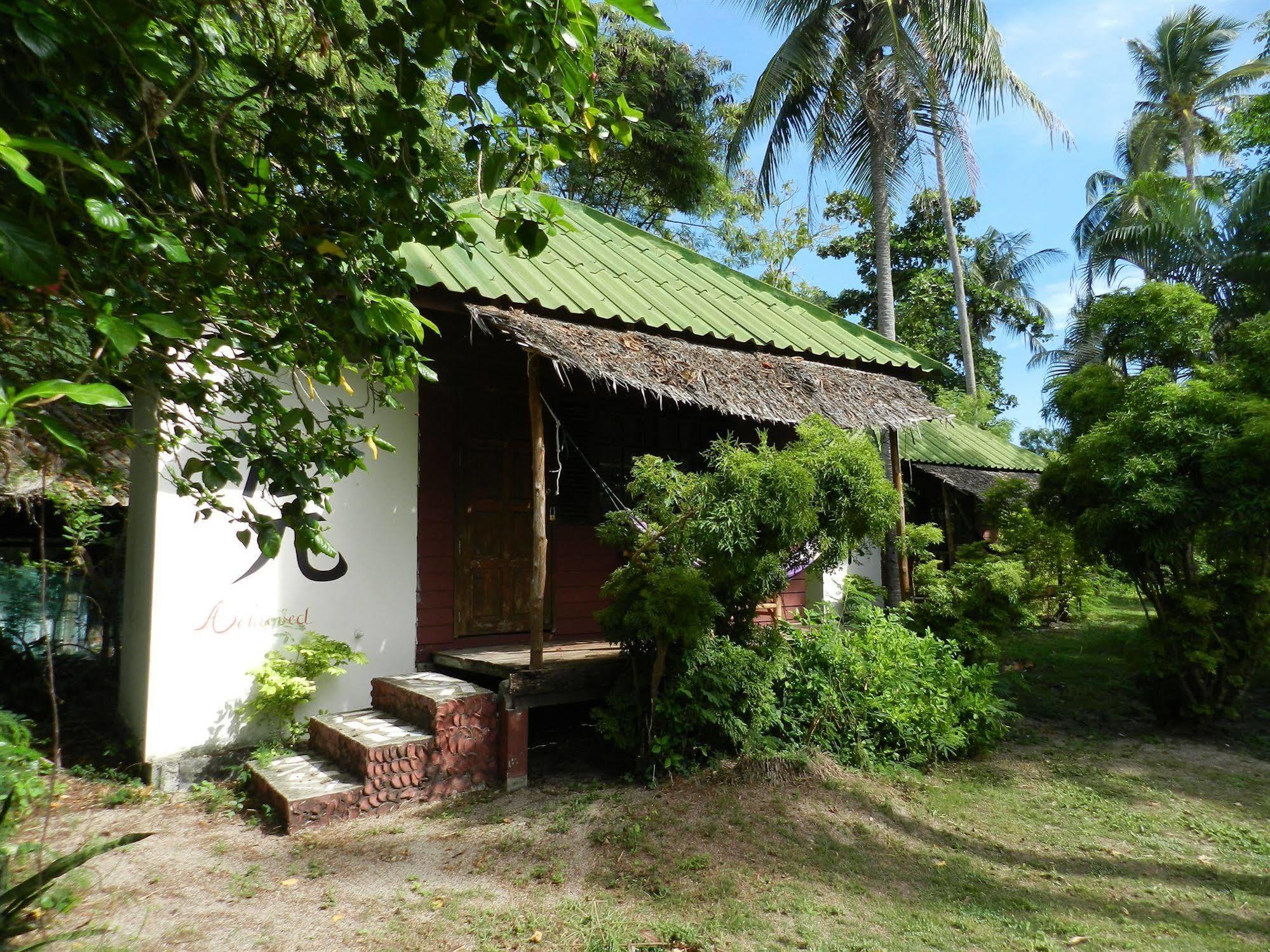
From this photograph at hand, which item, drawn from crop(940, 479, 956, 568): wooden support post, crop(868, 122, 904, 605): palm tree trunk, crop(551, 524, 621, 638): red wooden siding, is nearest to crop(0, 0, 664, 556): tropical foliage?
crop(551, 524, 621, 638): red wooden siding

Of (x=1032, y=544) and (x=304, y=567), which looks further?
(x=1032, y=544)

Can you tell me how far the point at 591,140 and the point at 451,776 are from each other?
13.5 feet

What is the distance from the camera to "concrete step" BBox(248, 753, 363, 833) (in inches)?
180

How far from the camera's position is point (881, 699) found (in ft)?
20.1

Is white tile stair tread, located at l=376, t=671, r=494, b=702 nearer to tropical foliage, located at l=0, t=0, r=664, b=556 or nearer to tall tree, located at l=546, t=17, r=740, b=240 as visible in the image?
tropical foliage, located at l=0, t=0, r=664, b=556

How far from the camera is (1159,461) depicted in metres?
6.38

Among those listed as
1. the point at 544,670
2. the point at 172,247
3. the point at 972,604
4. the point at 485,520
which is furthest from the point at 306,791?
the point at 972,604

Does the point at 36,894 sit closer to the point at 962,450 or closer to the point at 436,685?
the point at 436,685

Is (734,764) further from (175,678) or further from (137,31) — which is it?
(137,31)

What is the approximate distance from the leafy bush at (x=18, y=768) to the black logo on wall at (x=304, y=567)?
4.88ft

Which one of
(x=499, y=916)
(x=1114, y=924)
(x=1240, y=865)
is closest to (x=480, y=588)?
(x=499, y=916)

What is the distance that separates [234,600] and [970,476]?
11.6 metres

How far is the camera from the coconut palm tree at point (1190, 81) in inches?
841

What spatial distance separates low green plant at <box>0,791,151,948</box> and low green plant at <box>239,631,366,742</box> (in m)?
1.76
